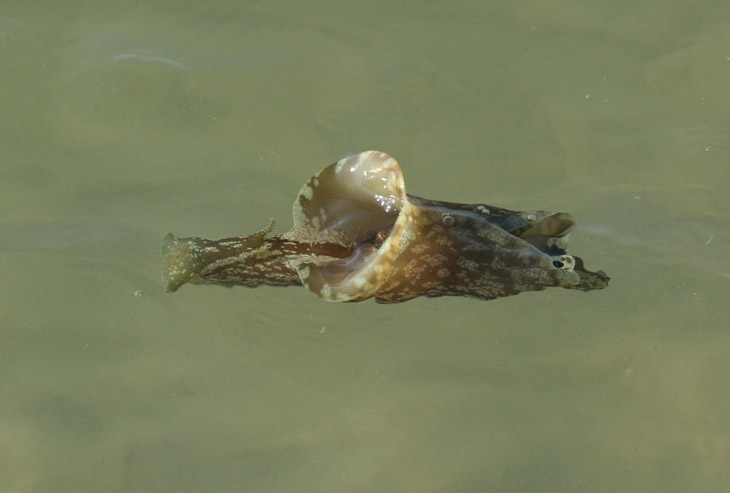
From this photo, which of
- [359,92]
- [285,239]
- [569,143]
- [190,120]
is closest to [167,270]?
[285,239]

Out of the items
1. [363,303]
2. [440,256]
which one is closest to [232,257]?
[363,303]

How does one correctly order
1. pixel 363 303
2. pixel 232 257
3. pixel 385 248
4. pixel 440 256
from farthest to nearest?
pixel 363 303, pixel 232 257, pixel 440 256, pixel 385 248

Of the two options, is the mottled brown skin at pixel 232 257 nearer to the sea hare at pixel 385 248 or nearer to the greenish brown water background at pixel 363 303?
the sea hare at pixel 385 248

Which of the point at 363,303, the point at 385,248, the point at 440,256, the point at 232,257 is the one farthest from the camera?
the point at 363,303

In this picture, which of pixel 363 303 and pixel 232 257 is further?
pixel 363 303

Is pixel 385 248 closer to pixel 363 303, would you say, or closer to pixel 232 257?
pixel 232 257

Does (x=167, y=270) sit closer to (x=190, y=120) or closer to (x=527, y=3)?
(x=190, y=120)
